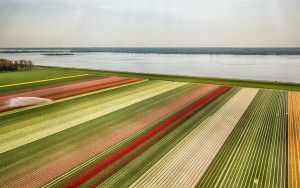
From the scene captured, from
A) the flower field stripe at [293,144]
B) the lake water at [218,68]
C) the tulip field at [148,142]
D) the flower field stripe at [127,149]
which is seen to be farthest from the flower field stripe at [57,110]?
the lake water at [218,68]

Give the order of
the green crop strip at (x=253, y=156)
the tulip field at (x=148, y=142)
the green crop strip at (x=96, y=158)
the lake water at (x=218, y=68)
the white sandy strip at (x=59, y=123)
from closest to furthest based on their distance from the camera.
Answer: the green crop strip at (x=96, y=158)
the green crop strip at (x=253, y=156)
the tulip field at (x=148, y=142)
the white sandy strip at (x=59, y=123)
the lake water at (x=218, y=68)

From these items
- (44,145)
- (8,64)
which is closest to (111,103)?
(44,145)

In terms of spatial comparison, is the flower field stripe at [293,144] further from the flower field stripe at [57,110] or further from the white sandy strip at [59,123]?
the flower field stripe at [57,110]

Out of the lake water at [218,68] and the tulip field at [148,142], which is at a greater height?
the lake water at [218,68]

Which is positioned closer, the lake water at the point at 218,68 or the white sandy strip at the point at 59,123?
the white sandy strip at the point at 59,123

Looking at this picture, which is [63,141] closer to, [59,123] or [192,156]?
[59,123]

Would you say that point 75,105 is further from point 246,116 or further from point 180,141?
point 246,116

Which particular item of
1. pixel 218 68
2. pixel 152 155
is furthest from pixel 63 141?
pixel 218 68
